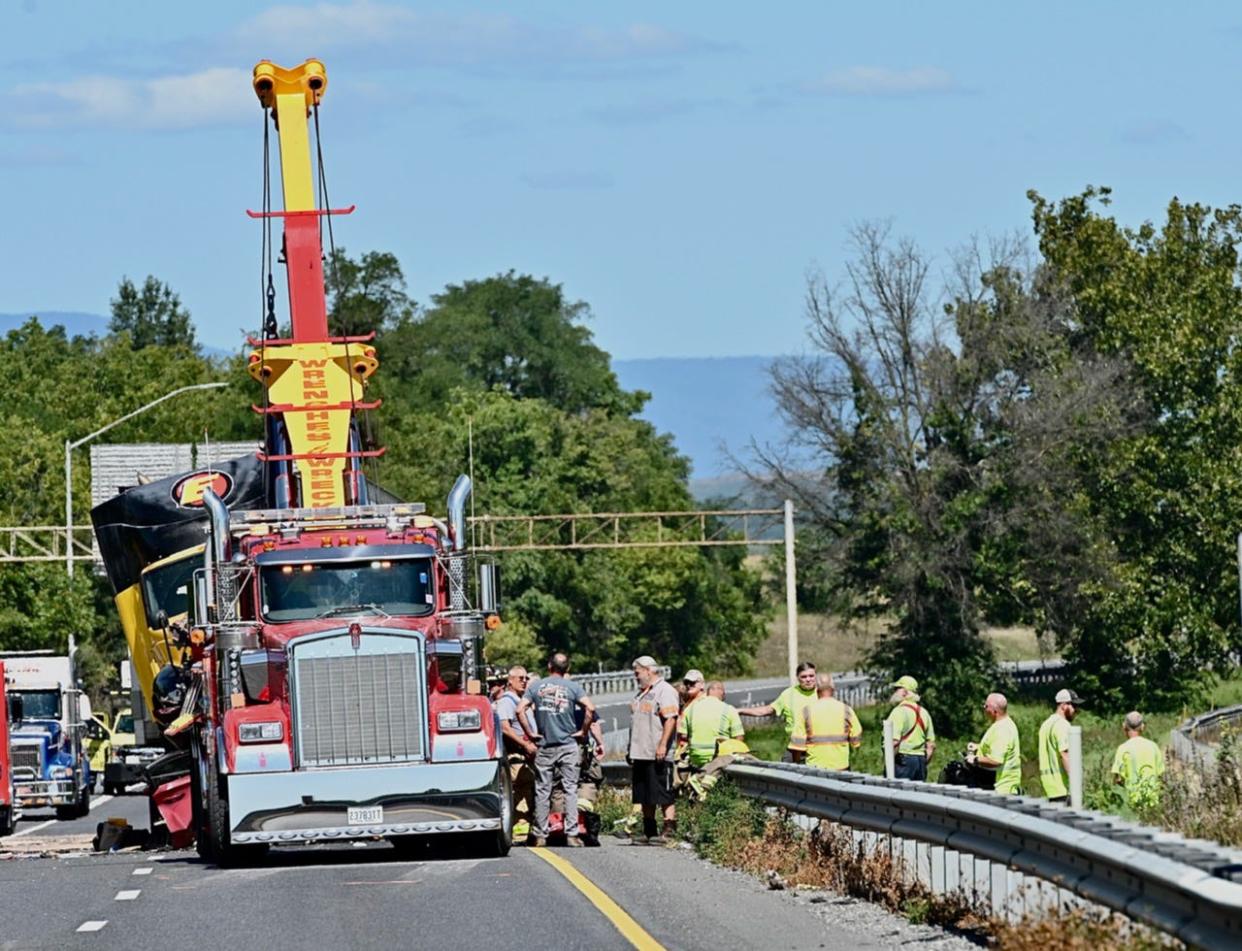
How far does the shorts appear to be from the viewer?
23188 millimetres

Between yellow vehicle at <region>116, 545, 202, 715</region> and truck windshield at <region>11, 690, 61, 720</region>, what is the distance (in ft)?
39.9

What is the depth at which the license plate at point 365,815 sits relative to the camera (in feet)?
68.9

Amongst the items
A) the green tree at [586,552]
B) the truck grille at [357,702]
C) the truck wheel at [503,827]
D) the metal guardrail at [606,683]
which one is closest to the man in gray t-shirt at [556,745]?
the truck wheel at [503,827]

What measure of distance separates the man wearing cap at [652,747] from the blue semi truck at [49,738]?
1495cm

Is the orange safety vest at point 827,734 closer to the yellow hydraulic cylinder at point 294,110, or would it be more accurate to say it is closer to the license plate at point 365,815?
the license plate at point 365,815

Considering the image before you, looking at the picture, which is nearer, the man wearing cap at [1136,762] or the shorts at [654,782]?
the man wearing cap at [1136,762]

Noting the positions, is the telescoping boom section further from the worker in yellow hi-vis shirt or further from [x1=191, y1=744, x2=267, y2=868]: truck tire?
the worker in yellow hi-vis shirt

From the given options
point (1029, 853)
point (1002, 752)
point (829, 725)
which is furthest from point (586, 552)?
point (1029, 853)

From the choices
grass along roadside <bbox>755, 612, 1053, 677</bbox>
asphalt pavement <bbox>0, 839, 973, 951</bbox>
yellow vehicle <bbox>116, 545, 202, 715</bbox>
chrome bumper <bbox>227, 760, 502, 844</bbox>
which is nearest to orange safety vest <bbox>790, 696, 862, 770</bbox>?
asphalt pavement <bbox>0, 839, 973, 951</bbox>

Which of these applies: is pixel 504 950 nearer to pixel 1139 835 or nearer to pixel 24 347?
pixel 1139 835

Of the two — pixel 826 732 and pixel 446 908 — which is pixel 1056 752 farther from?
pixel 446 908

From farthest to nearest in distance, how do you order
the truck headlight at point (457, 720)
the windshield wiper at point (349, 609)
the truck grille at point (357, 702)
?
the windshield wiper at point (349, 609)
the truck headlight at point (457, 720)
the truck grille at point (357, 702)

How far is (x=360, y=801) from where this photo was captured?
2103cm

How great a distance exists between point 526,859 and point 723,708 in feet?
10.1
